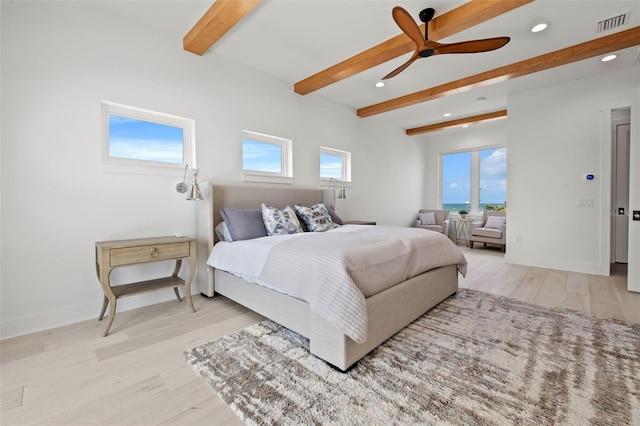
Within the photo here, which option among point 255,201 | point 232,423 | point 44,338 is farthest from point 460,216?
point 44,338

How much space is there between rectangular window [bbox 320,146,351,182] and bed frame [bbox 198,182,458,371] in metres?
1.28

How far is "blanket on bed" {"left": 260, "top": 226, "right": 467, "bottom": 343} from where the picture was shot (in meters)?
1.61

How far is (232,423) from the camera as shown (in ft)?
4.22

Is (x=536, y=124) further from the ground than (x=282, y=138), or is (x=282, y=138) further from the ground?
(x=536, y=124)

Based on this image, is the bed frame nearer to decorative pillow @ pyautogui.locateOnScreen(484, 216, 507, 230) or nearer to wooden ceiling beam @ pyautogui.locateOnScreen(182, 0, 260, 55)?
wooden ceiling beam @ pyautogui.locateOnScreen(182, 0, 260, 55)

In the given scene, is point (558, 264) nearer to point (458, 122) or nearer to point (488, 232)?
point (488, 232)

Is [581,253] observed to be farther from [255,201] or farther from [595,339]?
[255,201]

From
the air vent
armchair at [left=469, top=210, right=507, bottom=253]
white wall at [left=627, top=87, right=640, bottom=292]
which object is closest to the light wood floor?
white wall at [left=627, top=87, right=640, bottom=292]

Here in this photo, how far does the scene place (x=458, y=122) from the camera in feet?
19.4

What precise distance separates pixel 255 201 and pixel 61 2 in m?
2.44

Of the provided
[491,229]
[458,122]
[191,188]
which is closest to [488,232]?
[491,229]

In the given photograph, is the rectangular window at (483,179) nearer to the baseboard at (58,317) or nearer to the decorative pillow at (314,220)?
the decorative pillow at (314,220)

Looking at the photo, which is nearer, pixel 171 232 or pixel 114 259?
pixel 114 259

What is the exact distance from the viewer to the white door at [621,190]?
4.42 meters
